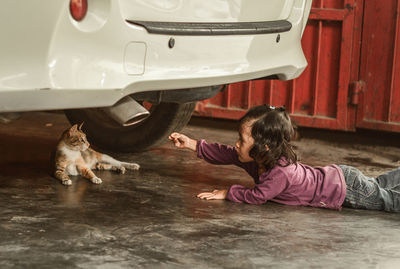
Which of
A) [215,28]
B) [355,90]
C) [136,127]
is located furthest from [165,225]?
[355,90]

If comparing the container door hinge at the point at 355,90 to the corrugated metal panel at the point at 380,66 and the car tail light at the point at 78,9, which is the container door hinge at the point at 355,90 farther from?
the car tail light at the point at 78,9

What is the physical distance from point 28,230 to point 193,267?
0.83 metres

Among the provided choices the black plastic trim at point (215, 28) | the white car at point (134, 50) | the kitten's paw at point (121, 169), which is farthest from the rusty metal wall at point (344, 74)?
the black plastic trim at point (215, 28)

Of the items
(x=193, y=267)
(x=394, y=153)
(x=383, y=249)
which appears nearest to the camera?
(x=193, y=267)

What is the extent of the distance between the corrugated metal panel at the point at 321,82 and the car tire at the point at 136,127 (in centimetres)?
158

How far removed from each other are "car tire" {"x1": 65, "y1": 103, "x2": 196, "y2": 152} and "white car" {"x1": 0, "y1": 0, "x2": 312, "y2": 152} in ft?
3.02

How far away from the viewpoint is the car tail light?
3.21 m

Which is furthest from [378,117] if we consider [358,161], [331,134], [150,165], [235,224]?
[235,224]

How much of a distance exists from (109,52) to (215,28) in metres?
0.59

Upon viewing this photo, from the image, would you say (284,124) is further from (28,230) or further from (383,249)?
(28,230)

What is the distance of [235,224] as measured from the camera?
3.73 m

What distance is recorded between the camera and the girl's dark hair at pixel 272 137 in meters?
4.01

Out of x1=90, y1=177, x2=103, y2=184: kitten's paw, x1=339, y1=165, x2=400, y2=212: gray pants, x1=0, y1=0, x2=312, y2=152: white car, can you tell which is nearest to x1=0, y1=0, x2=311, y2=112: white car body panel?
x1=0, y1=0, x2=312, y2=152: white car

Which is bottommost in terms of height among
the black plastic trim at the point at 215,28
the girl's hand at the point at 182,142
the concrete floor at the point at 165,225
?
the concrete floor at the point at 165,225
